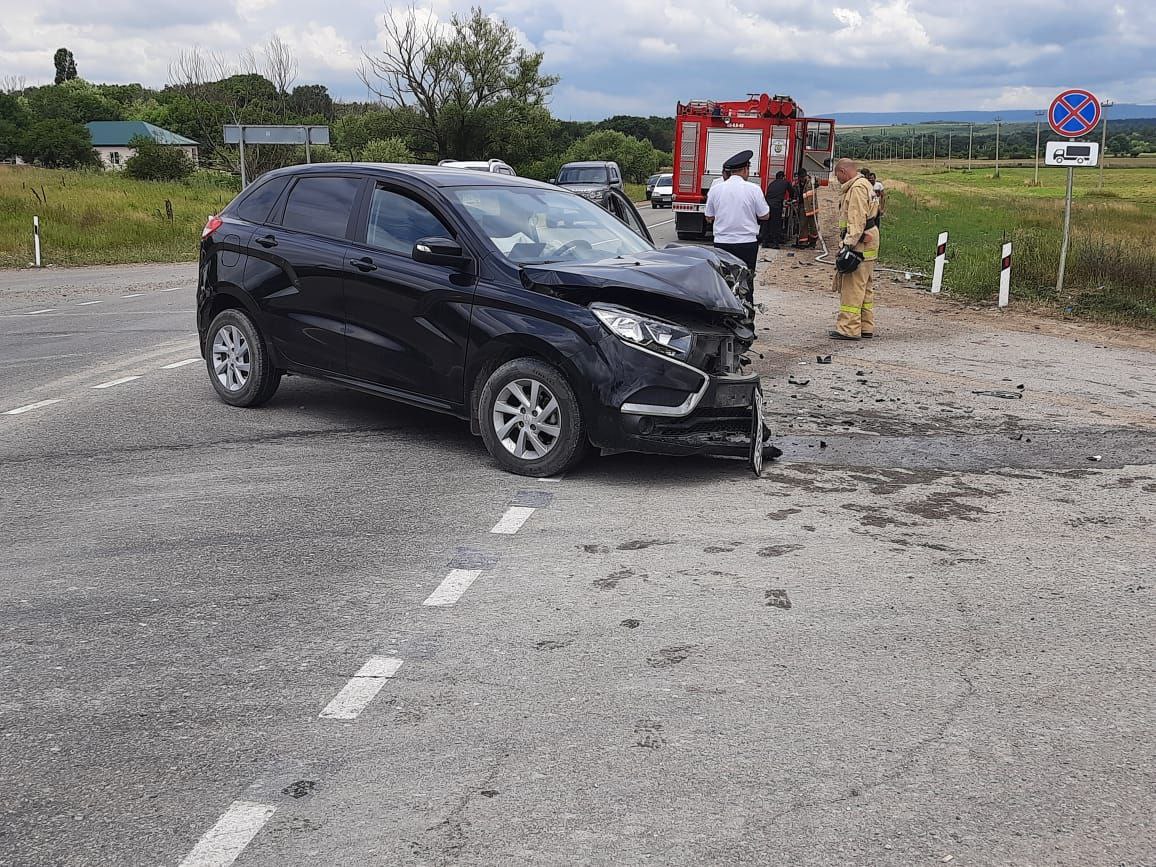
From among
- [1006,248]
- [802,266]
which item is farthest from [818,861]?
[802,266]

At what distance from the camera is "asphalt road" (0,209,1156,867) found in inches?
127

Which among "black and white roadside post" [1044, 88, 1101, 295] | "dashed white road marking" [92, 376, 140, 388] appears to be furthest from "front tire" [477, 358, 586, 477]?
"black and white roadside post" [1044, 88, 1101, 295]

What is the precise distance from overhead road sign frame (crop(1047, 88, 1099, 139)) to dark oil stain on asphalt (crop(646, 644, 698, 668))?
591 inches

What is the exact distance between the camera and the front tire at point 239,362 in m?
8.48

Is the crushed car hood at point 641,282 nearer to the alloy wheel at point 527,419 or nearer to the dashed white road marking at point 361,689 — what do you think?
the alloy wheel at point 527,419

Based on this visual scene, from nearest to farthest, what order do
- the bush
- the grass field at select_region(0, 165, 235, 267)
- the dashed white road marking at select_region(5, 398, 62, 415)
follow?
the dashed white road marking at select_region(5, 398, 62, 415), the grass field at select_region(0, 165, 235, 267), the bush

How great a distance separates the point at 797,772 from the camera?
11.5 ft

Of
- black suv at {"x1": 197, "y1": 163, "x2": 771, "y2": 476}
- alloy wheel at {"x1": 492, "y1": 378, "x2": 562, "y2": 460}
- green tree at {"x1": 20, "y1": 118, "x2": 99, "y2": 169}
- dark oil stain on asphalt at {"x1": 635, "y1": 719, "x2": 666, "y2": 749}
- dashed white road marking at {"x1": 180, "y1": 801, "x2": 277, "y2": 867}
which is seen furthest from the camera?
green tree at {"x1": 20, "y1": 118, "x2": 99, "y2": 169}

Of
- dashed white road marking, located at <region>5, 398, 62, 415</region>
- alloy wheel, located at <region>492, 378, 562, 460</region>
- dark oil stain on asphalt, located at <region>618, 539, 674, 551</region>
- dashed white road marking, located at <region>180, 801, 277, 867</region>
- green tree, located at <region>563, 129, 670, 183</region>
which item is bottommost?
dashed white road marking, located at <region>180, 801, 277, 867</region>

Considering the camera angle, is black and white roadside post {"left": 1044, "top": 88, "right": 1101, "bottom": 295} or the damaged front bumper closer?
the damaged front bumper

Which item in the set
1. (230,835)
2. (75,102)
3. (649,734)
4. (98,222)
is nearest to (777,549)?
(649,734)

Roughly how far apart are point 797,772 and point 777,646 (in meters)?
0.99

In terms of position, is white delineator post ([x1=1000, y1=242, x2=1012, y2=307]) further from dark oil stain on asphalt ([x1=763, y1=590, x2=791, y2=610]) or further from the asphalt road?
dark oil stain on asphalt ([x1=763, y1=590, x2=791, y2=610])

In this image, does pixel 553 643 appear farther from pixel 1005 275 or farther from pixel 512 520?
pixel 1005 275
